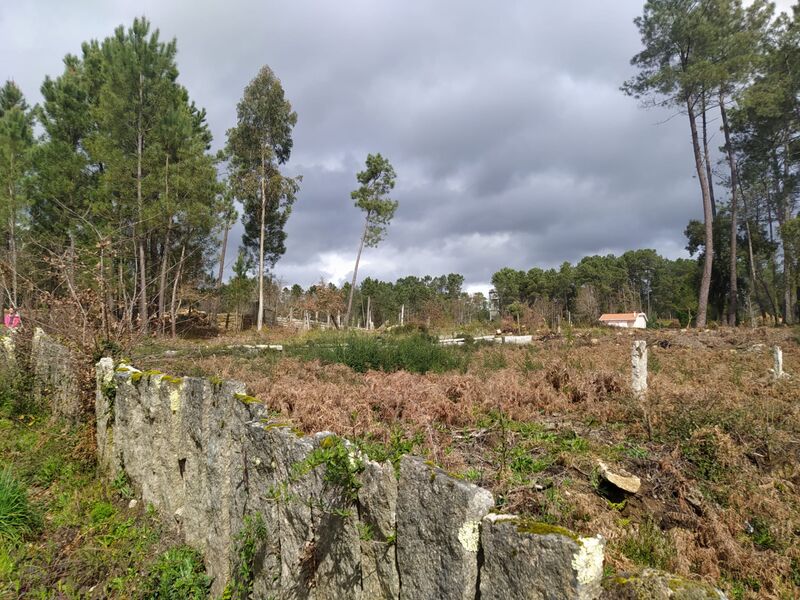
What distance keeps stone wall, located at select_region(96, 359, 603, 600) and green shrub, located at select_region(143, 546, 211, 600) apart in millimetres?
126

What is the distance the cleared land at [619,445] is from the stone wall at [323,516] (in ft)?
2.14

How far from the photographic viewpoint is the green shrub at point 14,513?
11.1 feet

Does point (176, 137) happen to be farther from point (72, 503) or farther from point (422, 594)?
point (422, 594)

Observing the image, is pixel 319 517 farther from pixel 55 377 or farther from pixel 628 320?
pixel 628 320

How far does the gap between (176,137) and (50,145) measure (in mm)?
6307

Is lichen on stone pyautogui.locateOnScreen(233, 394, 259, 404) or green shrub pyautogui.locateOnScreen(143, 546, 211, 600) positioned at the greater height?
lichen on stone pyautogui.locateOnScreen(233, 394, 259, 404)

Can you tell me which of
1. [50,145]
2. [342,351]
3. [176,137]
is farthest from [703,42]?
[50,145]

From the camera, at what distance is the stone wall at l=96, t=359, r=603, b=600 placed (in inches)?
54.9

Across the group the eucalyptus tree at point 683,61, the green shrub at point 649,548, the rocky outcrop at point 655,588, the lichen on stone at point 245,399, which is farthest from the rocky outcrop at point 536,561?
the eucalyptus tree at point 683,61

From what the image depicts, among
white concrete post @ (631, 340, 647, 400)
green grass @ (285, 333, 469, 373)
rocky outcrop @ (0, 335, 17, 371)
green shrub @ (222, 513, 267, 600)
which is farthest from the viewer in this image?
green grass @ (285, 333, 469, 373)

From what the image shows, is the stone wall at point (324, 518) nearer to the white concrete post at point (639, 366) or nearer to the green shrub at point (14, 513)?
the green shrub at point (14, 513)

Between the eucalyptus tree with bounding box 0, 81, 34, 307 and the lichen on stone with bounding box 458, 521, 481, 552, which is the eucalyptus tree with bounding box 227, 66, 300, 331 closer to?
the eucalyptus tree with bounding box 0, 81, 34, 307

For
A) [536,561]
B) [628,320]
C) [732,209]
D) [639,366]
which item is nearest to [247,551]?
[536,561]

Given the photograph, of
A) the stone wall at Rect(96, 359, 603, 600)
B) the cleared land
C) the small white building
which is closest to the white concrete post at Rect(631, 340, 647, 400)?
the cleared land
